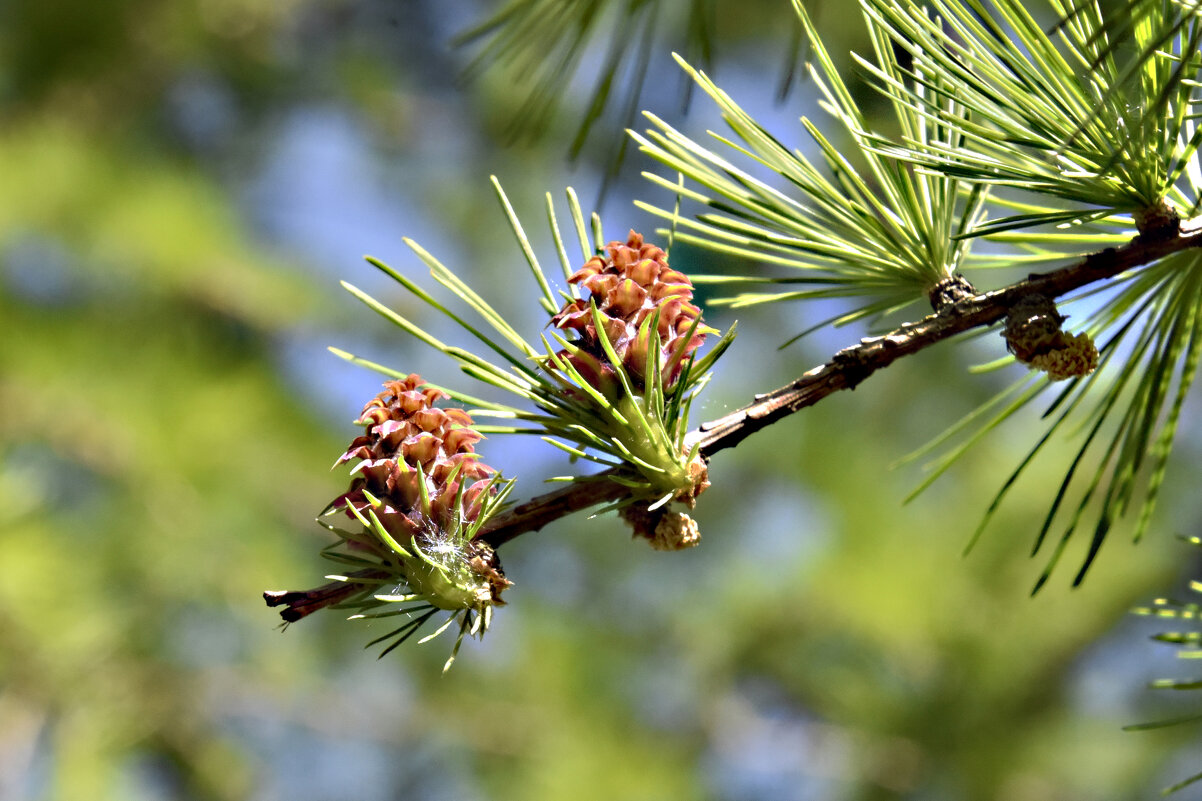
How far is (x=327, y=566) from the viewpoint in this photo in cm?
178

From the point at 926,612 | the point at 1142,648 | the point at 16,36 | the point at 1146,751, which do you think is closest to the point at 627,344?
the point at 926,612

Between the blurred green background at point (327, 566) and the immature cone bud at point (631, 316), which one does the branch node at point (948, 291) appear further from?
the blurred green background at point (327, 566)

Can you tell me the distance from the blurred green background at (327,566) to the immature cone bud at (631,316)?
Answer: 0.89m

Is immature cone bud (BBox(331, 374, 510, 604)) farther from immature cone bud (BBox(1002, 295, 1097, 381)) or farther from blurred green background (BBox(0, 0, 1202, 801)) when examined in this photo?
blurred green background (BBox(0, 0, 1202, 801))

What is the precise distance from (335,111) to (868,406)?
4.42 feet

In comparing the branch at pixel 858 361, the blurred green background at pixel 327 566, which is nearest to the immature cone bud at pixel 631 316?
the branch at pixel 858 361

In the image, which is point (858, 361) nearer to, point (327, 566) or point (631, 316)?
point (631, 316)

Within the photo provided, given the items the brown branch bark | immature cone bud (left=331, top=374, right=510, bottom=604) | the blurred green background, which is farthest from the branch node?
the blurred green background

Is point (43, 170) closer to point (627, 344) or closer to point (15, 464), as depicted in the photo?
point (15, 464)

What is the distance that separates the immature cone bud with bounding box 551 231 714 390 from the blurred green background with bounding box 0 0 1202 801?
35.2 inches

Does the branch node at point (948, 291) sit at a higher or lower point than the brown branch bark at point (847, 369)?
higher

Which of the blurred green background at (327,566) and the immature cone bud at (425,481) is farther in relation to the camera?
the blurred green background at (327,566)

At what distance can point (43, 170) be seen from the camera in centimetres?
147

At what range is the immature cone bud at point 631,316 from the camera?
30 centimetres
